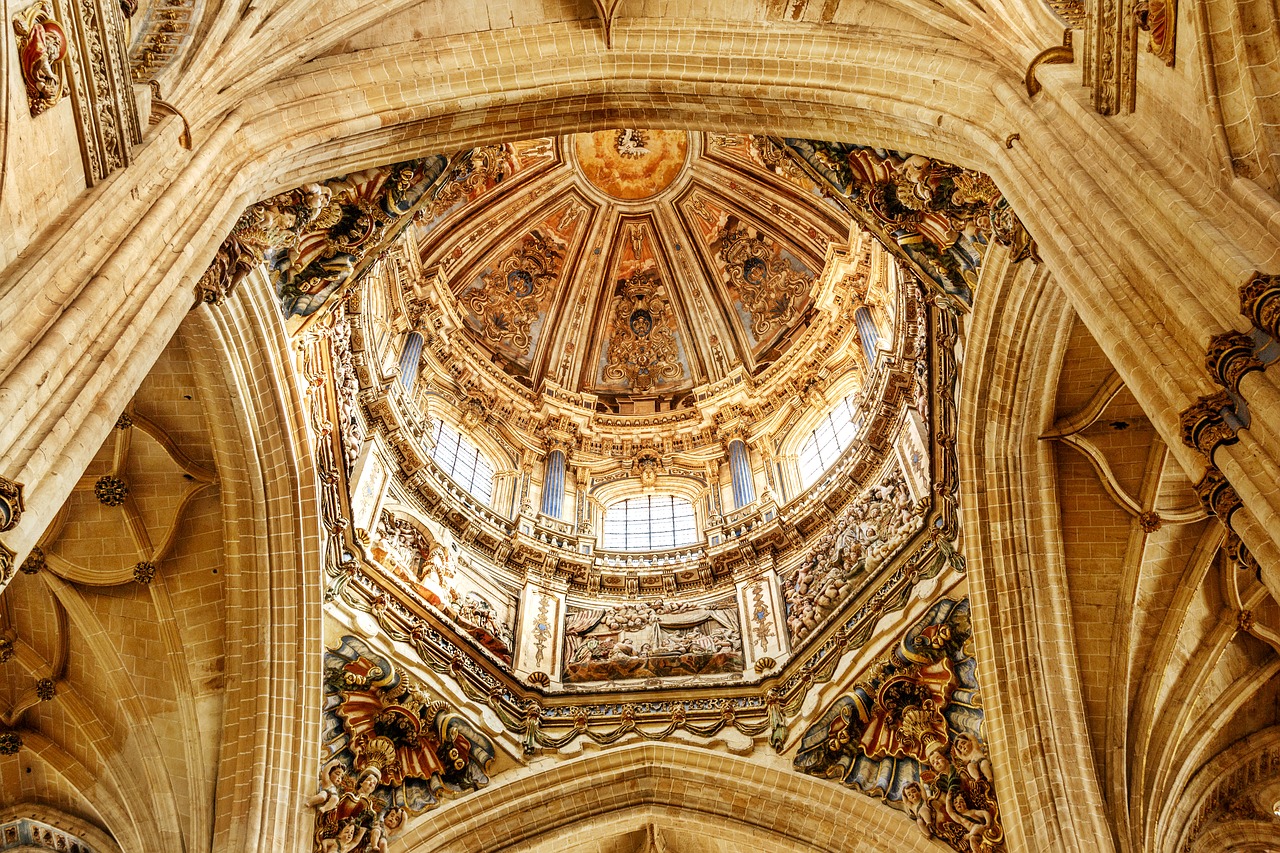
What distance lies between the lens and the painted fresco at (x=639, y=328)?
22156 mm

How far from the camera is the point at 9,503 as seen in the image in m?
4.84

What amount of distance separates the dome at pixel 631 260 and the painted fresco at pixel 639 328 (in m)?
0.03

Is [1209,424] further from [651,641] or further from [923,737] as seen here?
[651,641]

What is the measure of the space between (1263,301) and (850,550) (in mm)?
9490

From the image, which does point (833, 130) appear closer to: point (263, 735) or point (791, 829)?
point (791, 829)

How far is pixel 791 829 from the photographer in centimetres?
1170

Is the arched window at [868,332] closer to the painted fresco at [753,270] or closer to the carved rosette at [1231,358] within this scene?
the painted fresco at [753,270]

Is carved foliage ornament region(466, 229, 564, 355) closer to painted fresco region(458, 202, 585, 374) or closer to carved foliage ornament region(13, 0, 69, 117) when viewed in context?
painted fresco region(458, 202, 585, 374)

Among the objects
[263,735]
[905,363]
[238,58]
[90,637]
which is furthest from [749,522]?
[238,58]

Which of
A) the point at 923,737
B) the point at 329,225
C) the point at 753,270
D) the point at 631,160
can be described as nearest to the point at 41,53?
the point at 329,225

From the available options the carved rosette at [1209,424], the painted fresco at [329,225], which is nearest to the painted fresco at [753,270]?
the painted fresco at [329,225]

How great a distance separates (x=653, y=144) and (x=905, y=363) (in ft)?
37.6

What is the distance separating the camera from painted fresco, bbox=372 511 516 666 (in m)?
13.5

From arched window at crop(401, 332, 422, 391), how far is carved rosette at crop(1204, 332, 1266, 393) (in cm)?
1277
